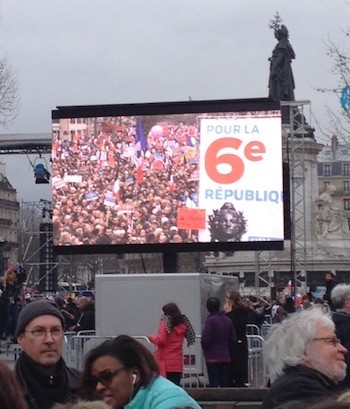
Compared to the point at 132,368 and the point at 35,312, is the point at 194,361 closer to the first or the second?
the point at 35,312

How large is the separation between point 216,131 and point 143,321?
8959 mm

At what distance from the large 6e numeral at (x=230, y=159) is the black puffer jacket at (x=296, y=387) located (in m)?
23.7

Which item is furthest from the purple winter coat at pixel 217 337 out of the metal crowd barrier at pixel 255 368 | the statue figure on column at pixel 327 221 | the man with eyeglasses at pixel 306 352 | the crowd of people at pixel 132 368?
the statue figure on column at pixel 327 221

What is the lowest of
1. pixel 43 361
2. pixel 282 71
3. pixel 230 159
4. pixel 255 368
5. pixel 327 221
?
pixel 255 368

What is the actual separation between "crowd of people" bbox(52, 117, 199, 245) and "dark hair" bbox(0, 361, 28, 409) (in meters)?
24.8

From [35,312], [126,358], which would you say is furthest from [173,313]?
[126,358]

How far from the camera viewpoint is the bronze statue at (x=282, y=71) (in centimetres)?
6838

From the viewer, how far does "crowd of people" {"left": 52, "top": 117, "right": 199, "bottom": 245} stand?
97.6ft

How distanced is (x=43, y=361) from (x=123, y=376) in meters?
0.71

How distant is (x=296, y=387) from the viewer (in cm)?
584

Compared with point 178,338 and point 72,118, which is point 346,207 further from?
point 178,338

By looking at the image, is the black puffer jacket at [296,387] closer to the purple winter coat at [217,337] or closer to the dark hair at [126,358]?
the dark hair at [126,358]

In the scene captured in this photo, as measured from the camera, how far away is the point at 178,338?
57.0 ft

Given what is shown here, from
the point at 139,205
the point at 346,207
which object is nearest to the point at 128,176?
the point at 139,205
